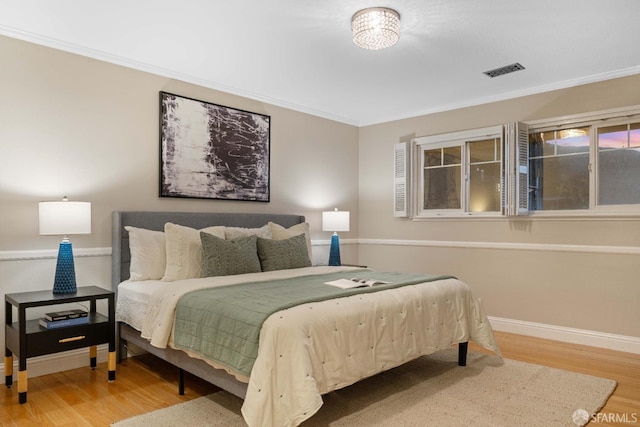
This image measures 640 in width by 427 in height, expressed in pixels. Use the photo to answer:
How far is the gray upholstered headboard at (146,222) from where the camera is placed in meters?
3.58

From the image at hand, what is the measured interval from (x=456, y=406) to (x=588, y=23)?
2.70 metres

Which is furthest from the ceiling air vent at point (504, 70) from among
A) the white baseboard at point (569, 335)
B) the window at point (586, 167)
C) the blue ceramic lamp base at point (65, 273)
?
the blue ceramic lamp base at point (65, 273)

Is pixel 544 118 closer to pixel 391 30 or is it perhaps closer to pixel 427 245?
pixel 427 245

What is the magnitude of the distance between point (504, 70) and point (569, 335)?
256 centimetres

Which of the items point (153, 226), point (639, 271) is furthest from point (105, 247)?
point (639, 271)

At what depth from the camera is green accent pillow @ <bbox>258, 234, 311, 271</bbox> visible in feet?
12.5

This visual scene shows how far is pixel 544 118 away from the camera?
4398 mm

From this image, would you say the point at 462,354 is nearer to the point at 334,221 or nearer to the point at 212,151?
the point at 334,221

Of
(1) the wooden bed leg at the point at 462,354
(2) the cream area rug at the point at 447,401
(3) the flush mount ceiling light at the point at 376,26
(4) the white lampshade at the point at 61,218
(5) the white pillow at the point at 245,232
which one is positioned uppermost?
(3) the flush mount ceiling light at the point at 376,26

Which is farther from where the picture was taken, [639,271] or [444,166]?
[444,166]

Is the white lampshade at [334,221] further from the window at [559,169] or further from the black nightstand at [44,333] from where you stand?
the black nightstand at [44,333]

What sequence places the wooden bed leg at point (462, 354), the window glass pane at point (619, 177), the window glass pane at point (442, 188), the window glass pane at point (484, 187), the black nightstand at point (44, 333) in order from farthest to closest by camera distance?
the window glass pane at point (442, 188) < the window glass pane at point (484, 187) < the window glass pane at point (619, 177) < the wooden bed leg at point (462, 354) < the black nightstand at point (44, 333)

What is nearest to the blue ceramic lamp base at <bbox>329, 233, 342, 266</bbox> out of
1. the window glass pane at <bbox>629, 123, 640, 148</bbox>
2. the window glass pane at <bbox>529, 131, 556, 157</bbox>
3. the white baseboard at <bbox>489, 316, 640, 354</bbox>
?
the white baseboard at <bbox>489, 316, 640, 354</bbox>

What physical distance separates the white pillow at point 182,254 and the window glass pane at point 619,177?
12.1ft
